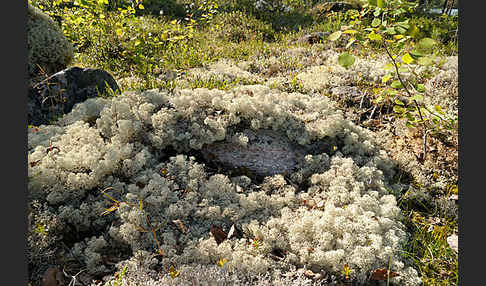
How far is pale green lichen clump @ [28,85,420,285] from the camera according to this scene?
2.80 meters

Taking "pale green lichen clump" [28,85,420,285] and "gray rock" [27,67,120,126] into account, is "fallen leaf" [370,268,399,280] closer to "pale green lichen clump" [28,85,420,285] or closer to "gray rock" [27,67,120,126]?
"pale green lichen clump" [28,85,420,285]

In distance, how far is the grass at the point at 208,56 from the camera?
306 centimetres

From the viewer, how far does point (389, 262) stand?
2.78 metres

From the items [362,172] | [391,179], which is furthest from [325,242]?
[391,179]

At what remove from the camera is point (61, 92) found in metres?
4.66

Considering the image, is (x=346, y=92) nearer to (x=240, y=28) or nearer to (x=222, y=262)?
(x=222, y=262)

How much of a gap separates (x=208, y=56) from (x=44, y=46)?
402 centimetres

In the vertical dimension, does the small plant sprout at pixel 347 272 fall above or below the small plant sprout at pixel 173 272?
below

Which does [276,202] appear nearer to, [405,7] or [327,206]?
[327,206]

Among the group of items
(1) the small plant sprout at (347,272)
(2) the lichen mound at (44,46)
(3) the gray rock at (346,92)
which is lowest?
(1) the small plant sprout at (347,272)

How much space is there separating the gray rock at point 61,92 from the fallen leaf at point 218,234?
3.22 meters

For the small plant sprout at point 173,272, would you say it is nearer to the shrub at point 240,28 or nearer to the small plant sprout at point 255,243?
the small plant sprout at point 255,243

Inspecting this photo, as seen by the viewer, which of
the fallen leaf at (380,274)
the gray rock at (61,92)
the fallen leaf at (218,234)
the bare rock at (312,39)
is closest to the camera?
the fallen leaf at (380,274)

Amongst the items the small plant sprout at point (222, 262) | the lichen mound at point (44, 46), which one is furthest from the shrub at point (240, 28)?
the small plant sprout at point (222, 262)
